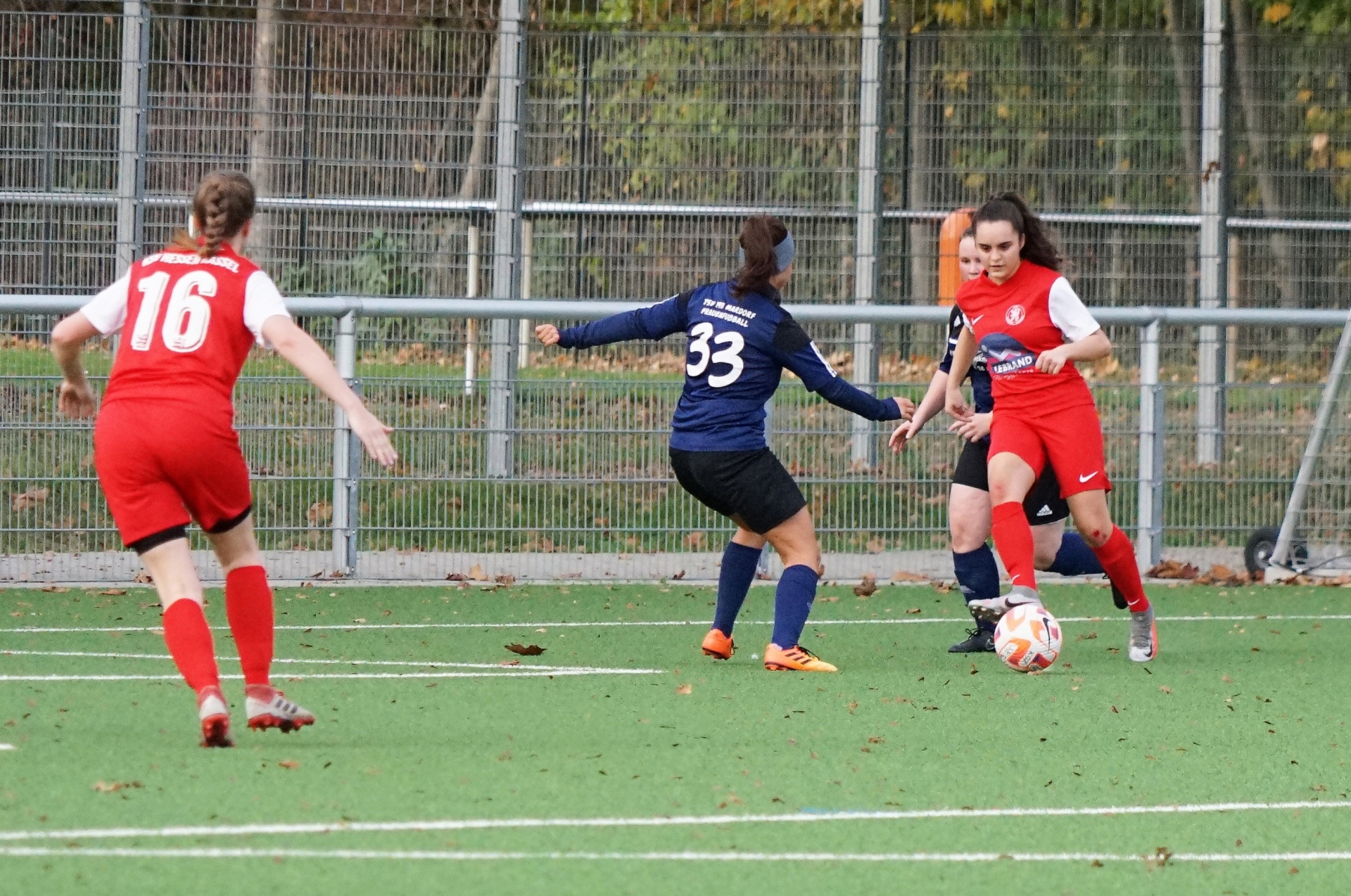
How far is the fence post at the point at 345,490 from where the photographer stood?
1130cm

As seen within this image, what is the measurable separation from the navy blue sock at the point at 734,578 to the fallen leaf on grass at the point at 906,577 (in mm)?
3501

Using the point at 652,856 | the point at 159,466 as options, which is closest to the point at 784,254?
the point at 159,466

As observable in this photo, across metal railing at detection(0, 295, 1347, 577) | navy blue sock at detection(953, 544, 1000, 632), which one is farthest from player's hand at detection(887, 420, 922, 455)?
metal railing at detection(0, 295, 1347, 577)

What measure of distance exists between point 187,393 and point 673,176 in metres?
7.96

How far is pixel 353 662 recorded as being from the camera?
839 centimetres

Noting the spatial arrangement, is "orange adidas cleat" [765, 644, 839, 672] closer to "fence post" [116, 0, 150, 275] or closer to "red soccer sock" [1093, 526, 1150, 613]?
"red soccer sock" [1093, 526, 1150, 613]

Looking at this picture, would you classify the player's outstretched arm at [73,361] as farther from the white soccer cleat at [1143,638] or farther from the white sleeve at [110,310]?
the white soccer cleat at [1143,638]

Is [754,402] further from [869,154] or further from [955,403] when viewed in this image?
[869,154]

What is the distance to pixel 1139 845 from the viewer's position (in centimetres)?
506

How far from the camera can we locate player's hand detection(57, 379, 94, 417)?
6.33 m

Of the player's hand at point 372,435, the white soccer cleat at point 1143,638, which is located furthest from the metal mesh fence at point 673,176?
the player's hand at point 372,435

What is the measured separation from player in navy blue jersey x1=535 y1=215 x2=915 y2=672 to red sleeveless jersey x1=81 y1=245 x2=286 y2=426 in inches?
90.2

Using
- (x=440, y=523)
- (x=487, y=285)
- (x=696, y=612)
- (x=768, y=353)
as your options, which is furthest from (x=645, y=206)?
(x=768, y=353)

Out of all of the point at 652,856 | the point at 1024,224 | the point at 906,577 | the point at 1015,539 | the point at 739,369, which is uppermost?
the point at 1024,224
